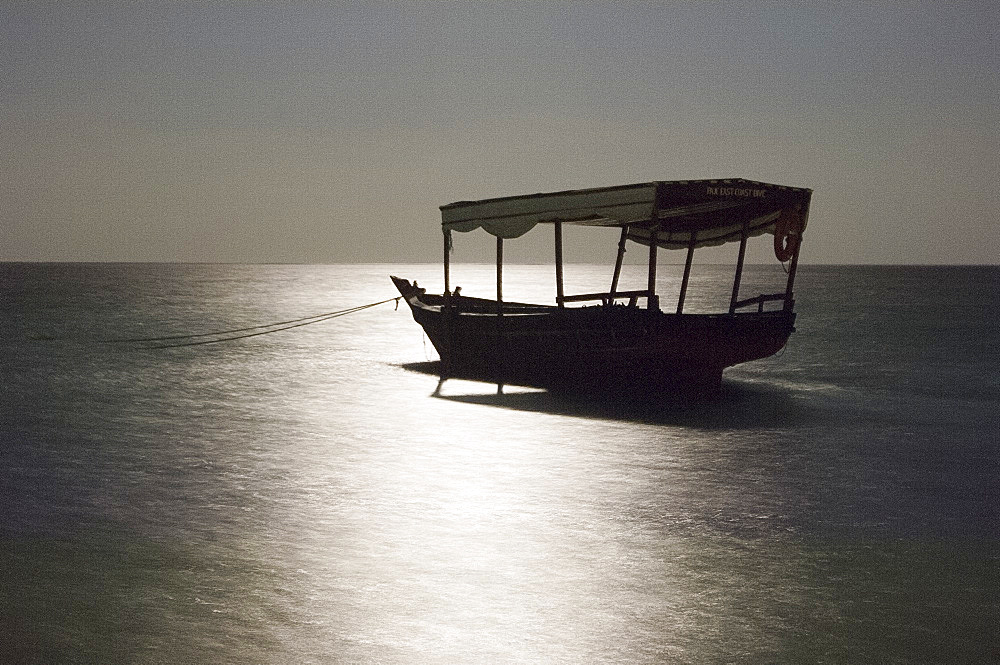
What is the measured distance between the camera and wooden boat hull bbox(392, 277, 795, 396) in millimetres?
18672

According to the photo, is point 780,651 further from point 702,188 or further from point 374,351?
point 374,351

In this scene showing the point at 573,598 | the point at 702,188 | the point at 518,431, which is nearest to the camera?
the point at 573,598

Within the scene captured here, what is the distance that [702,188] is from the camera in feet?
56.7

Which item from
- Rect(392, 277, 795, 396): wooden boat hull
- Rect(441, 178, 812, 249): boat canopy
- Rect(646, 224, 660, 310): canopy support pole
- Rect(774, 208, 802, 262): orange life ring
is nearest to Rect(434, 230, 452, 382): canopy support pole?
Rect(441, 178, 812, 249): boat canopy

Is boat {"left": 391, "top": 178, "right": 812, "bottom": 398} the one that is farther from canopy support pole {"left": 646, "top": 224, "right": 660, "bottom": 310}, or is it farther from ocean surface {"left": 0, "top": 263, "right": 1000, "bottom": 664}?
ocean surface {"left": 0, "top": 263, "right": 1000, "bottom": 664}

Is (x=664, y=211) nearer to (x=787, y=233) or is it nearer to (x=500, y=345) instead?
(x=787, y=233)

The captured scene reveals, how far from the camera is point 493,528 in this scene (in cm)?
970

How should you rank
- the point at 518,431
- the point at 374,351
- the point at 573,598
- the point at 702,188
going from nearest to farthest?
the point at 573,598, the point at 518,431, the point at 702,188, the point at 374,351

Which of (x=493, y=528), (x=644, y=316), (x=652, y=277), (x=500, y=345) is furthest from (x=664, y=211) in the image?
(x=493, y=528)

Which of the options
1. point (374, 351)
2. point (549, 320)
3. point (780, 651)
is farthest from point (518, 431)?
point (374, 351)

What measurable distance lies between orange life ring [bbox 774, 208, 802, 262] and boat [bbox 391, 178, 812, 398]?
0.8 inches

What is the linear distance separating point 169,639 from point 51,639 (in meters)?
0.86

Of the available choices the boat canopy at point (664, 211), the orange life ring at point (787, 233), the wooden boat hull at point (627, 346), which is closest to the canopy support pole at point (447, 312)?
the boat canopy at point (664, 211)

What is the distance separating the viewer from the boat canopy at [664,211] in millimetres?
17406
